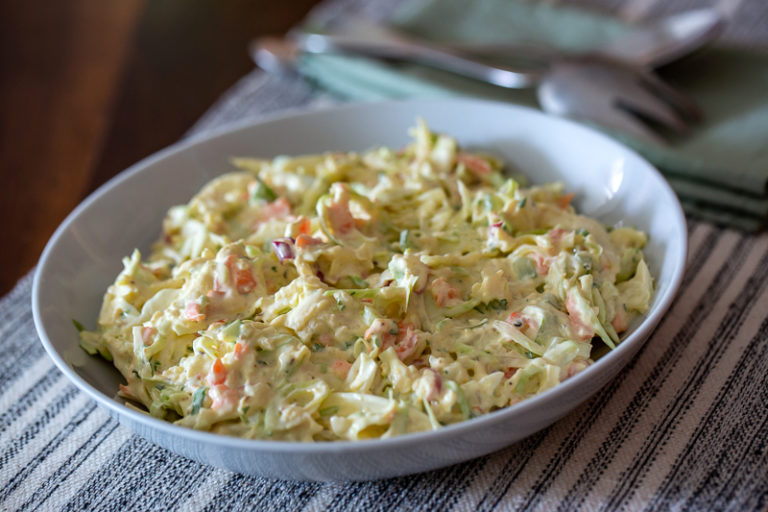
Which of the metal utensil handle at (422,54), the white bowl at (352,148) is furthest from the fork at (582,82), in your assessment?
the white bowl at (352,148)

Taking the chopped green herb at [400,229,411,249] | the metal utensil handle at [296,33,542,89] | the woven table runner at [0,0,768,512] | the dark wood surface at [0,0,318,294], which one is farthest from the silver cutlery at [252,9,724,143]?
the chopped green herb at [400,229,411,249]

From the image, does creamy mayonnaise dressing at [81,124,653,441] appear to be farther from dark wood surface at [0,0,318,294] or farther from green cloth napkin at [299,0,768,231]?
dark wood surface at [0,0,318,294]

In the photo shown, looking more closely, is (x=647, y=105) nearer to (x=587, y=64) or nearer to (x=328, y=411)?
(x=587, y=64)

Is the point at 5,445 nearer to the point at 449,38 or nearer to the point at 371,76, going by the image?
the point at 371,76

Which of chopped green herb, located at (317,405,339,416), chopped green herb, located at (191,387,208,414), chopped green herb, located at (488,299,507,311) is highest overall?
chopped green herb, located at (191,387,208,414)

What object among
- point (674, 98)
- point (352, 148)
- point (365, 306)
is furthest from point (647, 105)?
point (365, 306)

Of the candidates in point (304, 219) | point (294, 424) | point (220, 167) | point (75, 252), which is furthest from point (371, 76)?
point (294, 424)
